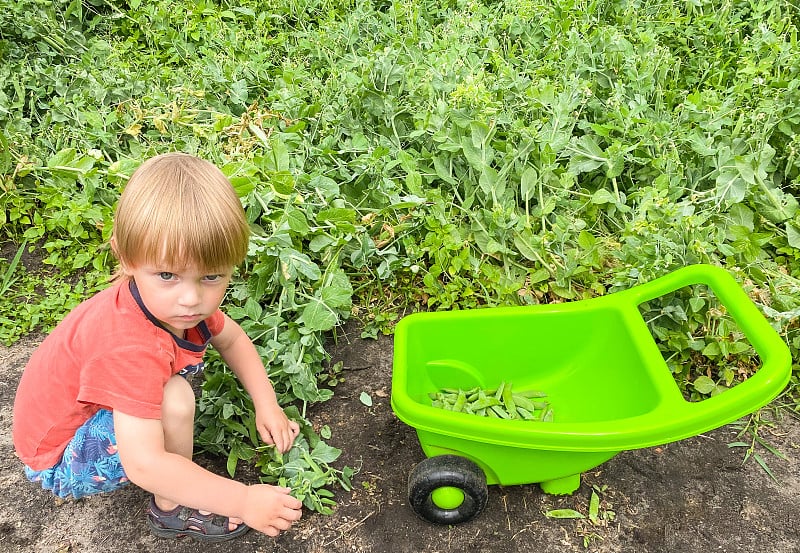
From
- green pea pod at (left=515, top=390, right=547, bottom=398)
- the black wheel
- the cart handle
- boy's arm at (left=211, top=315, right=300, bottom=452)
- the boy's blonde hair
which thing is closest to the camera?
the boy's blonde hair

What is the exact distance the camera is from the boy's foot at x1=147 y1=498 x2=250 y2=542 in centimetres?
168

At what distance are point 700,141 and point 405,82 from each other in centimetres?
111

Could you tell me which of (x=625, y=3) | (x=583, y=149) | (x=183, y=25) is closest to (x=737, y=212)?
(x=583, y=149)

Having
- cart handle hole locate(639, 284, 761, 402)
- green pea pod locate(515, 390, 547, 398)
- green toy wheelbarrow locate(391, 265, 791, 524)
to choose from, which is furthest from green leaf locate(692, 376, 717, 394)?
green pea pod locate(515, 390, 547, 398)

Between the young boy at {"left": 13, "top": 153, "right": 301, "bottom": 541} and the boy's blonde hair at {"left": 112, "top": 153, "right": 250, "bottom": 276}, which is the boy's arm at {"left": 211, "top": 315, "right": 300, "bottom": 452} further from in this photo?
the boy's blonde hair at {"left": 112, "top": 153, "right": 250, "bottom": 276}

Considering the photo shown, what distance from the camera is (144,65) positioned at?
3.43 metres

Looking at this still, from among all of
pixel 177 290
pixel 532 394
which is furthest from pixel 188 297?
pixel 532 394

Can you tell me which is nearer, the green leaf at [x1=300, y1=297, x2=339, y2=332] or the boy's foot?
the boy's foot

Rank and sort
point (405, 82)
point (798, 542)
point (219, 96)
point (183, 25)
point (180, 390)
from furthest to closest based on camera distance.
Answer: point (183, 25) → point (219, 96) → point (405, 82) → point (798, 542) → point (180, 390)

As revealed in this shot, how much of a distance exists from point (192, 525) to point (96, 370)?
531mm

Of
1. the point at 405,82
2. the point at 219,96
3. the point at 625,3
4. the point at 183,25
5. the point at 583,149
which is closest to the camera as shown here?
the point at 583,149

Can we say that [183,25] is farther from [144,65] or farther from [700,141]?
[700,141]

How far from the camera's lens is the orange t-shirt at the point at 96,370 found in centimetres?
138

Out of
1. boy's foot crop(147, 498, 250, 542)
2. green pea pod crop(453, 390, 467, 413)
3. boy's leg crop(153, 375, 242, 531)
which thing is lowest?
boy's foot crop(147, 498, 250, 542)
